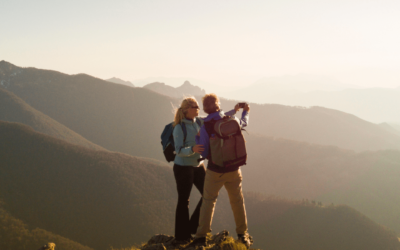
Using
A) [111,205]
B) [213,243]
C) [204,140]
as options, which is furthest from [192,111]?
[111,205]

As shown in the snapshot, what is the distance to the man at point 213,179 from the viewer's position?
18.0ft

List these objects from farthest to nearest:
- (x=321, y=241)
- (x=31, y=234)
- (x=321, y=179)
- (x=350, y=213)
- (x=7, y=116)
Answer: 1. (x=321, y=179)
2. (x=7, y=116)
3. (x=350, y=213)
4. (x=321, y=241)
5. (x=31, y=234)

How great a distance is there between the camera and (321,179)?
126 m

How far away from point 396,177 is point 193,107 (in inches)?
5848

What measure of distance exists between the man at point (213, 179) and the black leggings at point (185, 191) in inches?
23.1

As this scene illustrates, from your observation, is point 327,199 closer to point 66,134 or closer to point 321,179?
point 321,179

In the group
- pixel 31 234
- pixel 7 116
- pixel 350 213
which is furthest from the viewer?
pixel 7 116

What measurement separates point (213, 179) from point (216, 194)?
0.43m

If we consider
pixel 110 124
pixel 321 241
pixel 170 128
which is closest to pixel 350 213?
pixel 321 241

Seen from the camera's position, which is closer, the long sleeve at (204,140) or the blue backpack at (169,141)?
the long sleeve at (204,140)

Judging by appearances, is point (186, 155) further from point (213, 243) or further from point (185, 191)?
point (213, 243)

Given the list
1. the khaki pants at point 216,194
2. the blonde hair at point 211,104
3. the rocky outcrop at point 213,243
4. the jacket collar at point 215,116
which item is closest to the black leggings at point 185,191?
the rocky outcrop at point 213,243

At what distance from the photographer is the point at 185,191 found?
20.5ft

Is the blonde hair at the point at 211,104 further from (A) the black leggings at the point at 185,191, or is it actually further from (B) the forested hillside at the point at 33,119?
(B) the forested hillside at the point at 33,119
